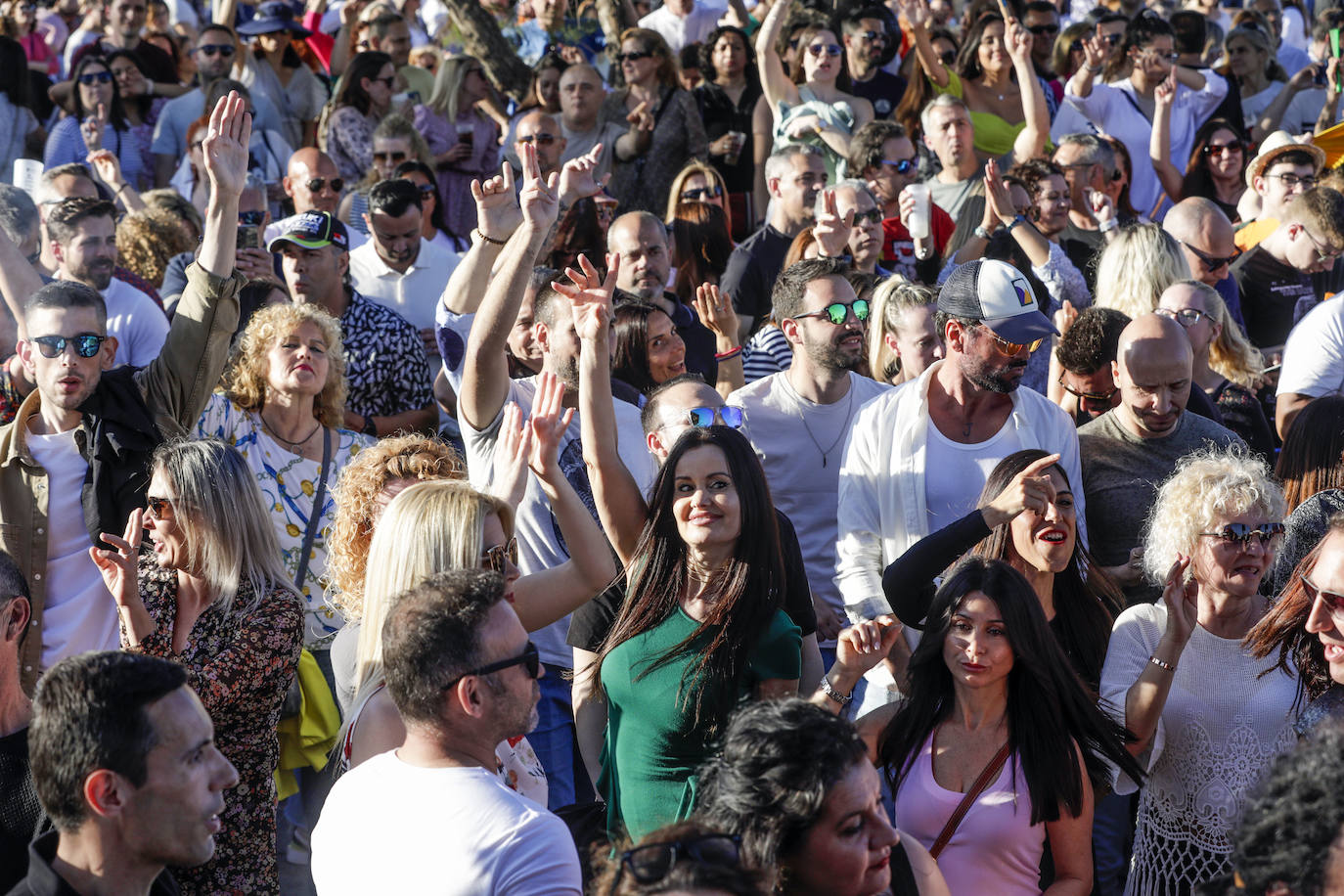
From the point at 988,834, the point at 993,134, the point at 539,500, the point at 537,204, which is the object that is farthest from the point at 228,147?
the point at 993,134

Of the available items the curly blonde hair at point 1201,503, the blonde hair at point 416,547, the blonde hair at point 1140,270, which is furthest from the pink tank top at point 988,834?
the blonde hair at point 1140,270

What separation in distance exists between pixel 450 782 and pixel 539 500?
195 cm

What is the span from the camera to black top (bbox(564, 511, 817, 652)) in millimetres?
3881

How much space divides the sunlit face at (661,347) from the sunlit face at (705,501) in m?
1.84

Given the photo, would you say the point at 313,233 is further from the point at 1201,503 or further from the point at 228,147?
the point at 1201,503

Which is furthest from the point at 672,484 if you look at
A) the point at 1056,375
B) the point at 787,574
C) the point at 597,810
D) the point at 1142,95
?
the point at 1142,95

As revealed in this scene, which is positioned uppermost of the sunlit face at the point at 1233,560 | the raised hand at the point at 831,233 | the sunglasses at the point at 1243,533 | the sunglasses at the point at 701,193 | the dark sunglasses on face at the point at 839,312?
the sunglasses at the point at 701,193

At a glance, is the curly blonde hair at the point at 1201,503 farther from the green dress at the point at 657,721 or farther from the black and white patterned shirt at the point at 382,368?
the black and white patterned shirt at the point at 382,368

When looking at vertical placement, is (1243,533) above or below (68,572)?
above

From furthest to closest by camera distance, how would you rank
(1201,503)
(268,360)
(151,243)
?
(151,243) → (268,360) → (1201,503)

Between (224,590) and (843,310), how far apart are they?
2391 mm

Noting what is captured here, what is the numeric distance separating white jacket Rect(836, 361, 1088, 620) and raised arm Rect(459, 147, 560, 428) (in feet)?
3.73

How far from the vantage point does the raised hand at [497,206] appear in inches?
196

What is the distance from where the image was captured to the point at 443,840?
253 cm
